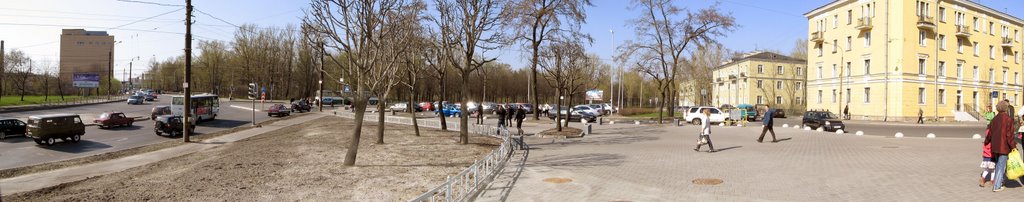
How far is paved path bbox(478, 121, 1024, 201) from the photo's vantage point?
29.7 ft

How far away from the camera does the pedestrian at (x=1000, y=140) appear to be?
26.9ft

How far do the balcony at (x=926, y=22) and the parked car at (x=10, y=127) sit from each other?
60.3 metres

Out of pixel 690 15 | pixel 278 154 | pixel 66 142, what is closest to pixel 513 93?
pixel 690 15

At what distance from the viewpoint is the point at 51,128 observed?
24.1 m

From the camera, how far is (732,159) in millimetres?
14750

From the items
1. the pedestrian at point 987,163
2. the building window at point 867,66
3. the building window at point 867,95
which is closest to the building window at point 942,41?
the building window at point 867,66

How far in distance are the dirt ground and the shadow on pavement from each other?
1102 centimetres

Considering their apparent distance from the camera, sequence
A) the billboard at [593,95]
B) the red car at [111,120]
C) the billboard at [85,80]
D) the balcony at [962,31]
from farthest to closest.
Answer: the billboard at [85,80]
the billboard at [593,95]
the balcony at [962,31]
the red car at [111,120]

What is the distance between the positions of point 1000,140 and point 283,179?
12115 mm

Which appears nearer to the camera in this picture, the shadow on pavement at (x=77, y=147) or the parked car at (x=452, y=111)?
the shadow on pavement at (x=77, y=147)

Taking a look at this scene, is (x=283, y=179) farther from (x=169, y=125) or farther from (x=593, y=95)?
(x=593, y=95)

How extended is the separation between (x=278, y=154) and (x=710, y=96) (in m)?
78.4

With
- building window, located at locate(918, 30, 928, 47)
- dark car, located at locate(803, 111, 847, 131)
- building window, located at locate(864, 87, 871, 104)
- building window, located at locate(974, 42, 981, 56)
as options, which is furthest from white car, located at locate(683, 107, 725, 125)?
building window, located at locate(974, 42, 981, 56)

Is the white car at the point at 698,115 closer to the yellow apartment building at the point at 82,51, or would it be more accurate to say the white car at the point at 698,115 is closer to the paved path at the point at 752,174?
the paved path at the point at 752,174
